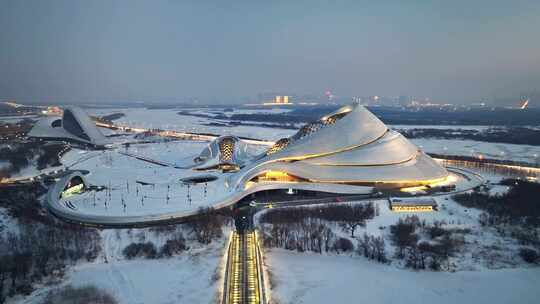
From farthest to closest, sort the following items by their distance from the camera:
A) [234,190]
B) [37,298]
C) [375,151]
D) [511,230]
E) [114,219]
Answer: [375,151] < [234,190] < [114,219] < [511,230] < [37,298]

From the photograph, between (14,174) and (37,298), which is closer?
(37,298)

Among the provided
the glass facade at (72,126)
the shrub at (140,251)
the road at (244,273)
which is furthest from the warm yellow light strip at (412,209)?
the glass facade at (72,126)

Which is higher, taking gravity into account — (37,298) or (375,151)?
(375,151)

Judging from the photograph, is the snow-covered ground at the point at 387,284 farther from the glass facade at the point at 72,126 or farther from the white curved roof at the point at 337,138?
the glass facade at the point at 72,126

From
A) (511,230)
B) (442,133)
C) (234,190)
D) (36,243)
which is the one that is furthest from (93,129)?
(442,133)

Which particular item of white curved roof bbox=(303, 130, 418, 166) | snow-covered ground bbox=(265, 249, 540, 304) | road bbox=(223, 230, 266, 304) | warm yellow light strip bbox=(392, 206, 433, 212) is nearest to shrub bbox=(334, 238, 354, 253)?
snow-covered ground bbox=(265, 249, 540, 304)

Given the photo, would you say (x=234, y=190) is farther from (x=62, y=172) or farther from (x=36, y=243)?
(x=62, y=172)

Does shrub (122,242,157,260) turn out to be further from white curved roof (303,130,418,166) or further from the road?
white curved roof (303,130,418,166)

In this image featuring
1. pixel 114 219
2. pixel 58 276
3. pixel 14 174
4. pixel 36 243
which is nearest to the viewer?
pixel 58 276
